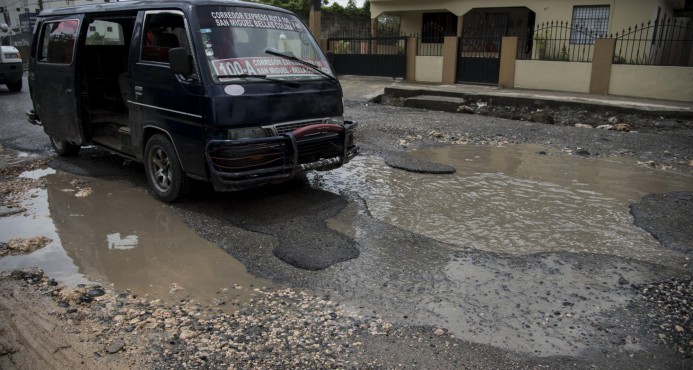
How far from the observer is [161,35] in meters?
5.50

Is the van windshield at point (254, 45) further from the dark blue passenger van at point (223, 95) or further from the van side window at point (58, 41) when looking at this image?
the van side window at point (58, 41)

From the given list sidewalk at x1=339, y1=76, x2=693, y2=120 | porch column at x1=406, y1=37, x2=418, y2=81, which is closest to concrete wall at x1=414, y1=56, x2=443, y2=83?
porch column at x1=406, y1=37, x2=418, y2=81

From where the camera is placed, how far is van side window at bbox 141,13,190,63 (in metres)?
5.32

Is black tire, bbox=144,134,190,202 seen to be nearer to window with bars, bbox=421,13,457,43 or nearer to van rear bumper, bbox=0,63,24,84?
van rear bumper, bbox=0,63,24,84

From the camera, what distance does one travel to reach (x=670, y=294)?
3.77 m

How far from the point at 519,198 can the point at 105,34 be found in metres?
6.31

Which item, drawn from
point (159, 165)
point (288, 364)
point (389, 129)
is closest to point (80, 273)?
point (159, 165)

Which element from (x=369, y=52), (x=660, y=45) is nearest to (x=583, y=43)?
(x=660, y=45)

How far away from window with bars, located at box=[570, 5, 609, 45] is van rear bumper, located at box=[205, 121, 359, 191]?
14.0m

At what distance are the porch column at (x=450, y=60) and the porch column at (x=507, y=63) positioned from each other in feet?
4.99

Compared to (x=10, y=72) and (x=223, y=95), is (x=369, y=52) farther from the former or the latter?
(x=223, y=95)

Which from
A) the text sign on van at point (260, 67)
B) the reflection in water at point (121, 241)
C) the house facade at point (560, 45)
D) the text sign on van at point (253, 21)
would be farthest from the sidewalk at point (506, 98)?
the reflection in water at point (121, 241)

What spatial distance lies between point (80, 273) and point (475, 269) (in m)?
3.21

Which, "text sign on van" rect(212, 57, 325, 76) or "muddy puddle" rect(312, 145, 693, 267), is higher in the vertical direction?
"text sign on van" rect(212, 57, 325, 76)
